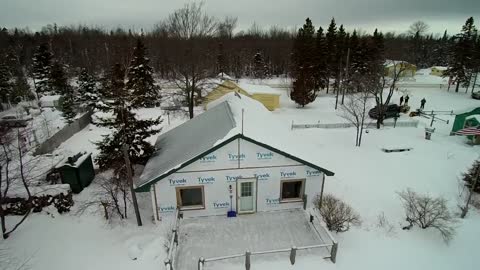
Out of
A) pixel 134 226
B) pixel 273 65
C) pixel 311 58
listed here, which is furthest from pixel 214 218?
pixel 273 65

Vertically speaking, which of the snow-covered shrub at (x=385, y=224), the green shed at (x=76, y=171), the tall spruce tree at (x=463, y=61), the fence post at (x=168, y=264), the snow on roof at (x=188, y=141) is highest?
the tall spruce tree at (x=463, y=61)

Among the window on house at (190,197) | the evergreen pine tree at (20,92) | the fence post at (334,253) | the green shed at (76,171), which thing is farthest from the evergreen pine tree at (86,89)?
the fence post at (334,253)

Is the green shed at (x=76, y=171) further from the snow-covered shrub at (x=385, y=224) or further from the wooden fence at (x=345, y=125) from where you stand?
the wooden fence at (x=345, y=125)

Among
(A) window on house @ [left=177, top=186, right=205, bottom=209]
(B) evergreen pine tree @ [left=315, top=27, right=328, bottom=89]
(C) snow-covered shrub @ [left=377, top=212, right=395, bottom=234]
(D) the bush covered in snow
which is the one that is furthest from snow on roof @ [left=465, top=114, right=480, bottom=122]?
(D) the bush covered in snow

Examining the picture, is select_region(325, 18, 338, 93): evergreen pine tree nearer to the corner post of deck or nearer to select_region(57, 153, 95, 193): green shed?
select_region(57, 153, 95, 193): green shed

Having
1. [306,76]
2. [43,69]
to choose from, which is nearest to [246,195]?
[306,76]

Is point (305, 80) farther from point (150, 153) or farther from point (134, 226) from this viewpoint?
point (134, 226)
